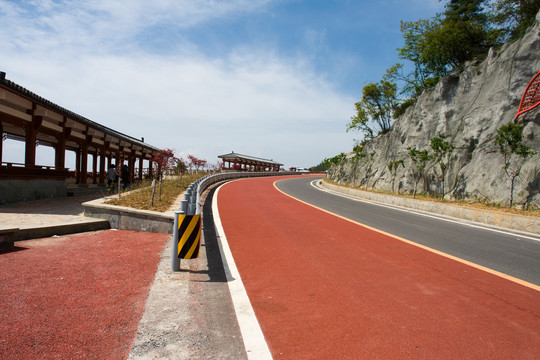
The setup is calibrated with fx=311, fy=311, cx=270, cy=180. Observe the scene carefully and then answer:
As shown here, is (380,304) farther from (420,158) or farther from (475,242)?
(420,158)

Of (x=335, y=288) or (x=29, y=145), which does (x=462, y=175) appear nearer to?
(x=335, y=288)

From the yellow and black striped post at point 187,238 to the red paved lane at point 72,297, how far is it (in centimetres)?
58

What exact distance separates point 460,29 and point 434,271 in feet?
90.3

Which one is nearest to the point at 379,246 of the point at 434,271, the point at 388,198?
the point at 434,271

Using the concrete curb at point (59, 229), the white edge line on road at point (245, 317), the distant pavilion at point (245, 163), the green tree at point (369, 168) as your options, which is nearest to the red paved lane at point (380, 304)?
the white edge line on road at point (245, 317)

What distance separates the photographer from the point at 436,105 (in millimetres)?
23984

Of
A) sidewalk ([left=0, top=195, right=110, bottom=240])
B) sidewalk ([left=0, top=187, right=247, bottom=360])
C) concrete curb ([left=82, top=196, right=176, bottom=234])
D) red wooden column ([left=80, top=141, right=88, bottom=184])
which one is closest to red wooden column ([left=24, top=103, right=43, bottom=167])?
sidewalk ([left=0, top=195, right=110, bottom=240])

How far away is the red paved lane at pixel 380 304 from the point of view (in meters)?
2.88

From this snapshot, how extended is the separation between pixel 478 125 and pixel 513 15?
12.3 metres

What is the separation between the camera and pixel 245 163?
51.6m

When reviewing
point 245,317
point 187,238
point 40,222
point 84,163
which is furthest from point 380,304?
point 84,163

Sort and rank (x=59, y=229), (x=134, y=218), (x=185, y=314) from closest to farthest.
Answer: (x=185, y=314)
(x=59, y=229)
(x=134, y=218)

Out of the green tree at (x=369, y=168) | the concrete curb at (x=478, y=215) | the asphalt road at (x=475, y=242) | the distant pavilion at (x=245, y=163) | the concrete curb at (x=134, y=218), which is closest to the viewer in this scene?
the asphalt road at (x=475, y=242)

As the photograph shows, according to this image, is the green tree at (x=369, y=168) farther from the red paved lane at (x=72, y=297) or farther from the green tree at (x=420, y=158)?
the red paved lane at (x=72, y=297)
